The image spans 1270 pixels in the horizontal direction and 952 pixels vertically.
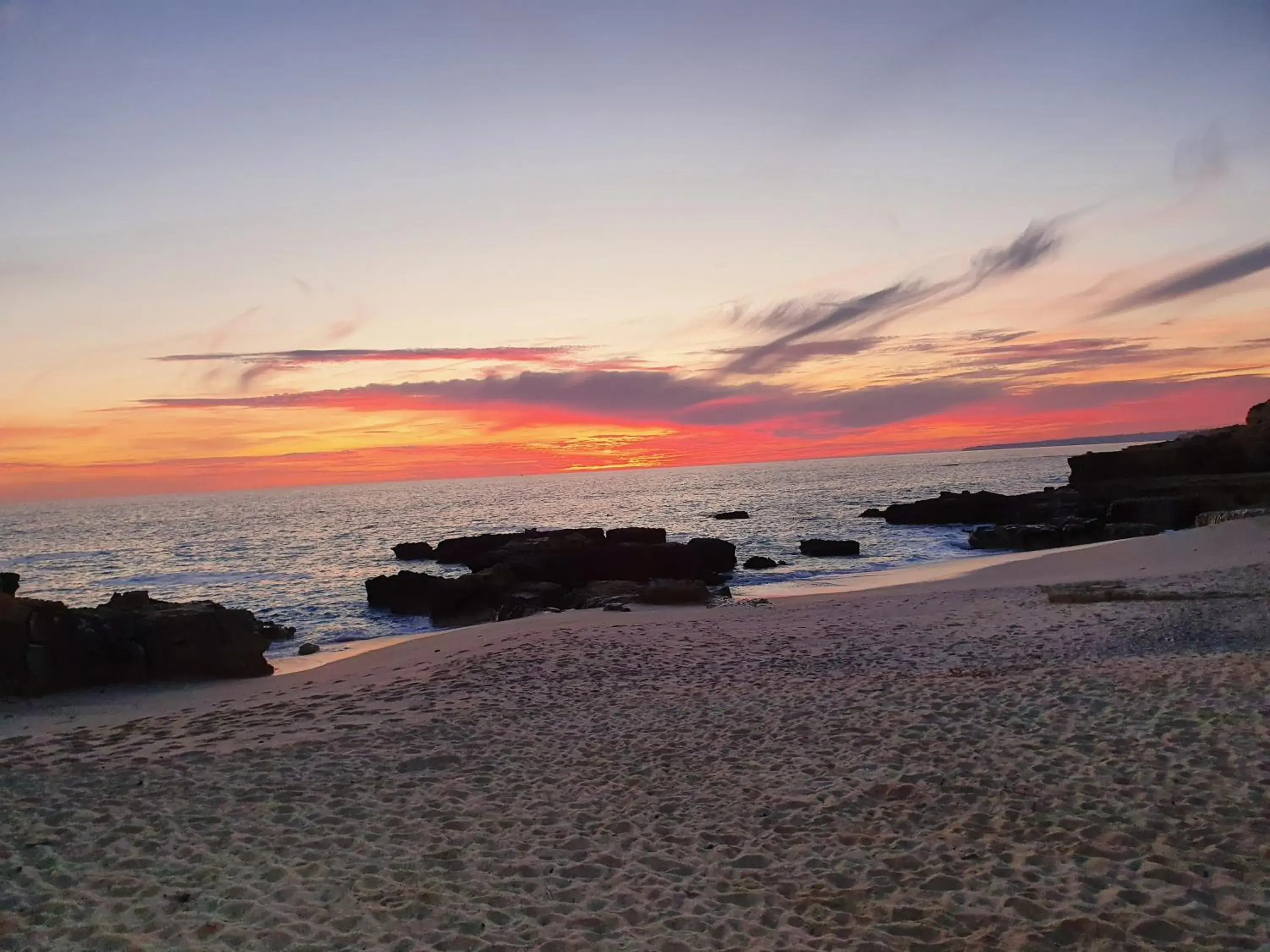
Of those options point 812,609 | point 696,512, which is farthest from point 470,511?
point 812,609

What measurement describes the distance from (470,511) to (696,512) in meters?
40.8

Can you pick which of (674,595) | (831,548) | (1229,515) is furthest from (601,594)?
(1229,515)

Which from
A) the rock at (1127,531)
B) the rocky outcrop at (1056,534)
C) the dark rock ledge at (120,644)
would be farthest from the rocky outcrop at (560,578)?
the rock at (1127,531)

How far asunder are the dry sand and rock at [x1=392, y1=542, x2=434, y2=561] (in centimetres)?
4024

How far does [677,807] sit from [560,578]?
27.7m

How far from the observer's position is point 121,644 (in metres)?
17.2

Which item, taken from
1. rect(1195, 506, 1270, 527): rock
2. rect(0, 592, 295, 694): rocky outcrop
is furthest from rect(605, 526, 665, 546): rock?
rect(0, 592, 295, 694): rocky outcrop

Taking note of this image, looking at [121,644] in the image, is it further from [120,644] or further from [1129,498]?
[1129,498]

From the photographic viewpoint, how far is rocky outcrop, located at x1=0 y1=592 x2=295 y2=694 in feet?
52.6

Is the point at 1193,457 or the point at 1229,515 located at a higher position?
the point at 1193,457

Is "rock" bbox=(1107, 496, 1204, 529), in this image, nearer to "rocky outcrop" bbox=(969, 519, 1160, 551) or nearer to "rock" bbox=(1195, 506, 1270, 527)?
"rocky outcrop" bbox=(969, 519, 1160, 551)

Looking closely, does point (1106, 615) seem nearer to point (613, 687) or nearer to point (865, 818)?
point (613, 687)

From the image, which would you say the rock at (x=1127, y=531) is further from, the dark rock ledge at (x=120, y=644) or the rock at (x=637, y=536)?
the dark rock ledge at (x=120, y=644)

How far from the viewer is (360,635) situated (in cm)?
2795
